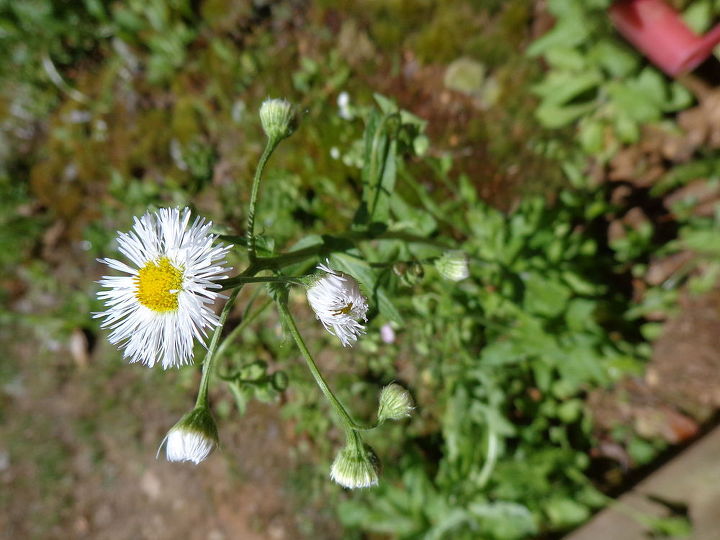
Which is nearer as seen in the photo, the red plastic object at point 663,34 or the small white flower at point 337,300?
the small white flower at point 337,300

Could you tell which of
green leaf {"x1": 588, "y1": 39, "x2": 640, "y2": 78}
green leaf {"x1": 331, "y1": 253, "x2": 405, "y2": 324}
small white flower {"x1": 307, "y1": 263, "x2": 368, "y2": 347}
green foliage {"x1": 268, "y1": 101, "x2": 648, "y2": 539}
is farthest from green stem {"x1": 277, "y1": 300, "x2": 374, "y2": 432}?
green leaf {"x1": 588, "y1": 39, "x2": 640, "y2": 78}

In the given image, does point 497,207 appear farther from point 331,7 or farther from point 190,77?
point 190,77

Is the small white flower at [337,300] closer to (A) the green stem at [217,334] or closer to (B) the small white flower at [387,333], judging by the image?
(A) the green stem at [217,334]

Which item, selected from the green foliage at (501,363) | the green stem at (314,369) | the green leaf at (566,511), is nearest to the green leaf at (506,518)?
the green foliage at (501,363)

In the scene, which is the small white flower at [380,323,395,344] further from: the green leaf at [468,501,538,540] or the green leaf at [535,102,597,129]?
the green leaf at [535,102,597,129]

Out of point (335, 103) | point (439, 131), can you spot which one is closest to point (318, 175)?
point (335, 103)

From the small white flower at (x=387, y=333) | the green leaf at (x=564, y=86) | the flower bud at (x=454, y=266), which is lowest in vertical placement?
the flower bud at (x=454, y=266)

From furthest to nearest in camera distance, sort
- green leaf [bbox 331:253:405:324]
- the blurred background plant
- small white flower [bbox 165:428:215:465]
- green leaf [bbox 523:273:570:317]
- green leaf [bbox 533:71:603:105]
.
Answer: green leaf [bbox 533:71:603:105] → the blurred background plant → green leaf [bbox 523:273:570:317] → green leaf [bbox 331:253:405:324] → small white flower [bbox 165:428:215:465]

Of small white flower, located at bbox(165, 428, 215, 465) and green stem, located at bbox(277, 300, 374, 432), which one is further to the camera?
small white flower, located at bbox(165, 428, 215, 465)
